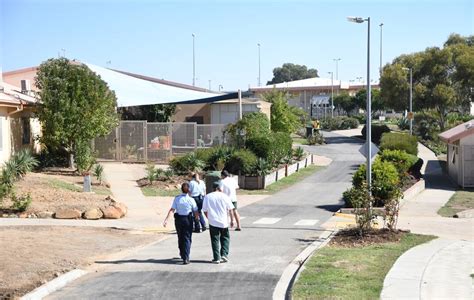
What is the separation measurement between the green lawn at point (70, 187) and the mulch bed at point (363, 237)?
9.88 m

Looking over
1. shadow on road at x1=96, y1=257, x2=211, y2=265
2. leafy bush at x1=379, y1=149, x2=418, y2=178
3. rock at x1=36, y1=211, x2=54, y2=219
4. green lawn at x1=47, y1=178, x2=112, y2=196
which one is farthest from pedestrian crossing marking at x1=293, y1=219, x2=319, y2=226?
leafy bush at x1=379, y1=149, x2=418, y2=178

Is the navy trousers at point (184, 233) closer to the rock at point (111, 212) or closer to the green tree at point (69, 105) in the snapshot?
the rock at point (111, 212)

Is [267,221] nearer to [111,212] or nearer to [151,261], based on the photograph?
[111,212]

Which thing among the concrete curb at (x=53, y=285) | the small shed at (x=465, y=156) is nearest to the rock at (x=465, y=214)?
the small shed at (x=465, y=156)

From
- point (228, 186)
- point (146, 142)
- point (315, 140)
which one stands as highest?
point (146, 142)

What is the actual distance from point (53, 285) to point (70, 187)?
1229cm

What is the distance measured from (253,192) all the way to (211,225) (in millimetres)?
14461

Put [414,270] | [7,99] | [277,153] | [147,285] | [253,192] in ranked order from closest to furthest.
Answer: [147,285] < [414,270] < [7,99] < [253,192] < [277,153]

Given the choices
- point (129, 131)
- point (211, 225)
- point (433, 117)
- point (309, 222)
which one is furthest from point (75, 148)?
point (433, 117)

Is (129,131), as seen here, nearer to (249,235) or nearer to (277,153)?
(277,153)

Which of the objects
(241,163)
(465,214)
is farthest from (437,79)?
(465,214)

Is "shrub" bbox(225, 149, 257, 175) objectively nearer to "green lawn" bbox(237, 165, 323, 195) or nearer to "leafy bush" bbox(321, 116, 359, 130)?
"green lawn" bbox(237, 165, 323, 195)

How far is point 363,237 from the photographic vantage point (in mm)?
15148

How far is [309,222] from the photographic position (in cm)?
1912
